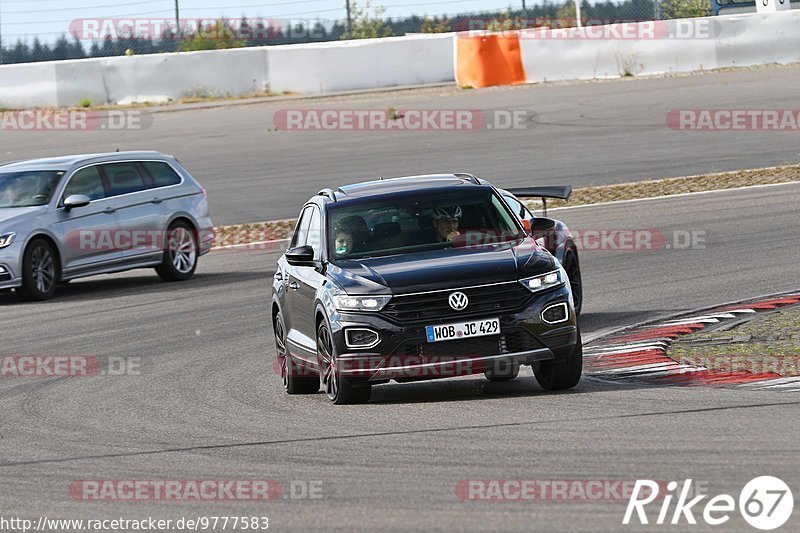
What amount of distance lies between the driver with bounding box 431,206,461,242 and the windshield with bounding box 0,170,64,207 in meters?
9.20

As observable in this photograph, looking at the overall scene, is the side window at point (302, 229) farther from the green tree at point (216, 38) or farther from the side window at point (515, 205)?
the green tree at point (216, 38)

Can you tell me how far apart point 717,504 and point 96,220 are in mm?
13847

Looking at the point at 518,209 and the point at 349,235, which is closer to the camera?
the point at 349,235

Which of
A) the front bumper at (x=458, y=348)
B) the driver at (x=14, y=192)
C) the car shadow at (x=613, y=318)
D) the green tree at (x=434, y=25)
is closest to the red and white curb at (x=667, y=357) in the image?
the car shadow at (x=613, y=318)

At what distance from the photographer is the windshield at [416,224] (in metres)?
10.8

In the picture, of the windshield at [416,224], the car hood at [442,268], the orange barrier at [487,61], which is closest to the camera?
Answer: the car hood at [442,268]

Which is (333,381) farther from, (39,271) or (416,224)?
(39,271)

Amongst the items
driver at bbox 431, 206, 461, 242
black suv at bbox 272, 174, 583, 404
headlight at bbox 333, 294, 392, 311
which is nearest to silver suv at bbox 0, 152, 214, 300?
black suv at bbox 272, 174, 583, 404

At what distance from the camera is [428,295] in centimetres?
988

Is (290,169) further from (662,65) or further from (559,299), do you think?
(559,299)

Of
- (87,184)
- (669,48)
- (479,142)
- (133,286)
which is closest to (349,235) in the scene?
(87,184)

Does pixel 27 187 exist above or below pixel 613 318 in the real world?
above

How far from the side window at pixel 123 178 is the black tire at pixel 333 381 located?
9.69 meters

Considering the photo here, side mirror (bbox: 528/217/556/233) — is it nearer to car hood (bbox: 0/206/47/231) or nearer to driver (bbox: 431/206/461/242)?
driver (bbox: 431/206/461/242)
